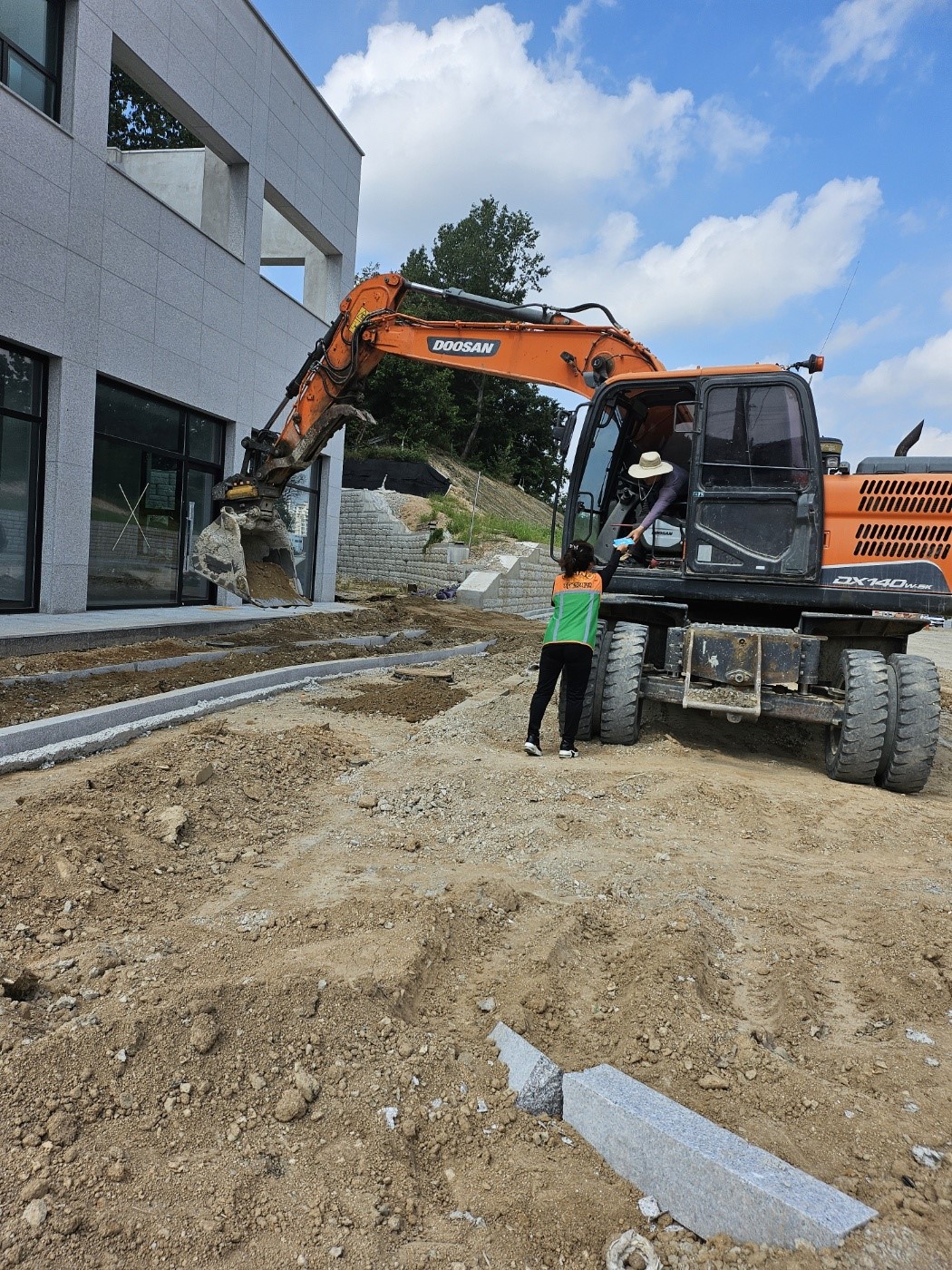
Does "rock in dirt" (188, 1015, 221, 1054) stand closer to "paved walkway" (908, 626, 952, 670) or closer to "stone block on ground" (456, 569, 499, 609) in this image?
"stone block on ground" (456, 569, 499, 609)

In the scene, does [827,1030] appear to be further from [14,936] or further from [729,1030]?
[14,936]

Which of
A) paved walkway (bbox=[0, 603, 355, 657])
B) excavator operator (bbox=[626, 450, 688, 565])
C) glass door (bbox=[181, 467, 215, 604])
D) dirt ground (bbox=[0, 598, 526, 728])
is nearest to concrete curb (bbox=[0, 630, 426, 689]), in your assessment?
dirt ground (bbox=[0, 598, 526, 728])

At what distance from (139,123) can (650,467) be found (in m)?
20.2

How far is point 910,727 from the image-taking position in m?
6.11

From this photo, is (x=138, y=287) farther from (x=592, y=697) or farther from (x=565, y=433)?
(x=592, y=697)

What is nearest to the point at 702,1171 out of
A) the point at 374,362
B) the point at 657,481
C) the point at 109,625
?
the point at 657,481

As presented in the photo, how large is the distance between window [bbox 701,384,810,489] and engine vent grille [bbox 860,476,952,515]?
1.54 feet

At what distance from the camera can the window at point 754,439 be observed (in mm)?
6414

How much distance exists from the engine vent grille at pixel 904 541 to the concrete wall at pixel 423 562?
13155 mm

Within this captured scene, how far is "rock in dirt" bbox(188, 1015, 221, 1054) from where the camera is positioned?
239cm

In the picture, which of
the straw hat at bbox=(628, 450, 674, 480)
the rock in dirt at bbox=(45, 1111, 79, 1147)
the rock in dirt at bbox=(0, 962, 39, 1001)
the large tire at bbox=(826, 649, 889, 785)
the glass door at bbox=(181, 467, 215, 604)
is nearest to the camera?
the rock in dirt at bbox=(45, 1111, 79, 1147)

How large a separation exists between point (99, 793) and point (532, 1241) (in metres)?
3.31

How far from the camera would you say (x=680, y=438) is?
7.52 metres

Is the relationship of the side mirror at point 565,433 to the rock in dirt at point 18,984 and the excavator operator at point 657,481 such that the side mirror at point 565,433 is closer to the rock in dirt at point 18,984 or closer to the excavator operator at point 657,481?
the excavator operator at point 657,481
